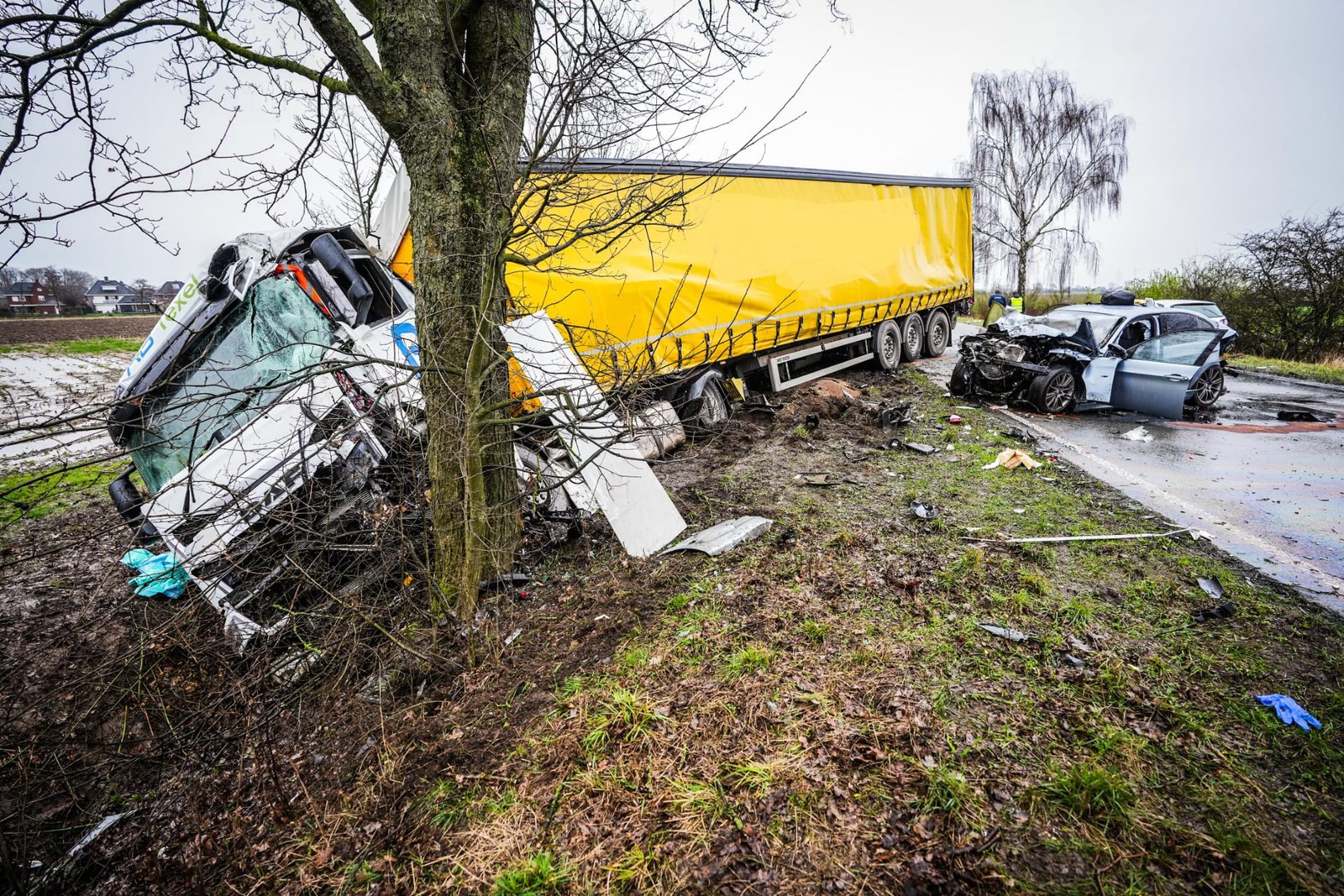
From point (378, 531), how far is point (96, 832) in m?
1.86

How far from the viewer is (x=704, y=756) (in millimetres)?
2369

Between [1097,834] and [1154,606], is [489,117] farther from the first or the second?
[1154,606]

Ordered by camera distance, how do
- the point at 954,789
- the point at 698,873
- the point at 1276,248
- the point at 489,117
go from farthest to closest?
the point at 1276,248
the point at 489,117
the point at 954,789
the point at 698,873

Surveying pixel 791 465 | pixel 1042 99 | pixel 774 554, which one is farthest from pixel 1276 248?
pixel 774 554

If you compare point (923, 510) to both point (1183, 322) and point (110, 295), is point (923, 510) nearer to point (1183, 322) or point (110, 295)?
point (1183, 322)

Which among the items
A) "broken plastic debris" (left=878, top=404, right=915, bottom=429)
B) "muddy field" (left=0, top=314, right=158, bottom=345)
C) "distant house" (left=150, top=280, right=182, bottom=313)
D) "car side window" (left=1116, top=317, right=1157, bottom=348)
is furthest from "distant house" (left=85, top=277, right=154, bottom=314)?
"car side window" (left=1116, top=317, right=1157, bottom=348)

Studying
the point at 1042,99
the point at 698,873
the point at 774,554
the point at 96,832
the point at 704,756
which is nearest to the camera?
the point at 698,873

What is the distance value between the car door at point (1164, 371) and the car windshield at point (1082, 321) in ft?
1.53

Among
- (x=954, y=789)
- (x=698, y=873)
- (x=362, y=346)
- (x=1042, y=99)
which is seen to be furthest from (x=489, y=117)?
(x=1042, y=99)

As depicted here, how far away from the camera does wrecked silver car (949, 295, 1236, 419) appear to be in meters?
7.45

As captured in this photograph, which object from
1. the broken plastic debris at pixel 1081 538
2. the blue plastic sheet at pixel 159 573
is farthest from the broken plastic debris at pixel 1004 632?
the blue plastic sheet at pixel 159 573

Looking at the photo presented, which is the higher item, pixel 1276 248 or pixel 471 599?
pixel 1276 248

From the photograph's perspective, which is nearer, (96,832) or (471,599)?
(96,832)

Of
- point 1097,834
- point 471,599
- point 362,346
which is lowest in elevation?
point 1097,834
